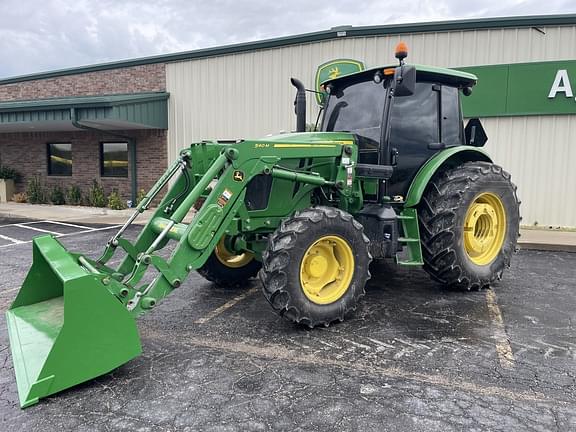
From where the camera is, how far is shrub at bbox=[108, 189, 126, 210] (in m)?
15.0

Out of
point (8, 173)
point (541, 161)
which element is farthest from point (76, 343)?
point (8, 173)

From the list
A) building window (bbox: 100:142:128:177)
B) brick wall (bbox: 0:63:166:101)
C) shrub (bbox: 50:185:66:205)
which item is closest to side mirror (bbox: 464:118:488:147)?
brick wall (bbox: 0:63:166:101)

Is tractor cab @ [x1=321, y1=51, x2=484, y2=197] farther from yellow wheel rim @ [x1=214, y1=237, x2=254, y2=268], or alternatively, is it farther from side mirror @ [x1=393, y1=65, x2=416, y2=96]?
yellow wheel rim @ [x1=214, y1=237, x2=254, y2=268]

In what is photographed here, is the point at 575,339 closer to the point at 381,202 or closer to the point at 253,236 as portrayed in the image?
the point at 381,202

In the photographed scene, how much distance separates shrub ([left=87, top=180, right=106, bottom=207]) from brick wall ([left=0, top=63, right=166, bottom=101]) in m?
3.08

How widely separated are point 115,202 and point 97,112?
3233 mm

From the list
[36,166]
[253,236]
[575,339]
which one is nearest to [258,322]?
[253,236]

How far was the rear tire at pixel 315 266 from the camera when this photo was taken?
389 centimetres

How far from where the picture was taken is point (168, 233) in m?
3.87

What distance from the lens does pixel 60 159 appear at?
1714 cm

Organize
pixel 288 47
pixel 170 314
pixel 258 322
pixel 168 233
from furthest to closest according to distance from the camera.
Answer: pixel 288 47, pixel 170 314, pixel 258 322, pixel 168 233

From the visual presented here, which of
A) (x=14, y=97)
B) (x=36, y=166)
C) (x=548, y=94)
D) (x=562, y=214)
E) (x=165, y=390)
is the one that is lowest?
(x=165, y=390)

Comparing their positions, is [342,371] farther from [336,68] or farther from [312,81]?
[312,81]

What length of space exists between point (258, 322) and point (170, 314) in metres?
0.96
